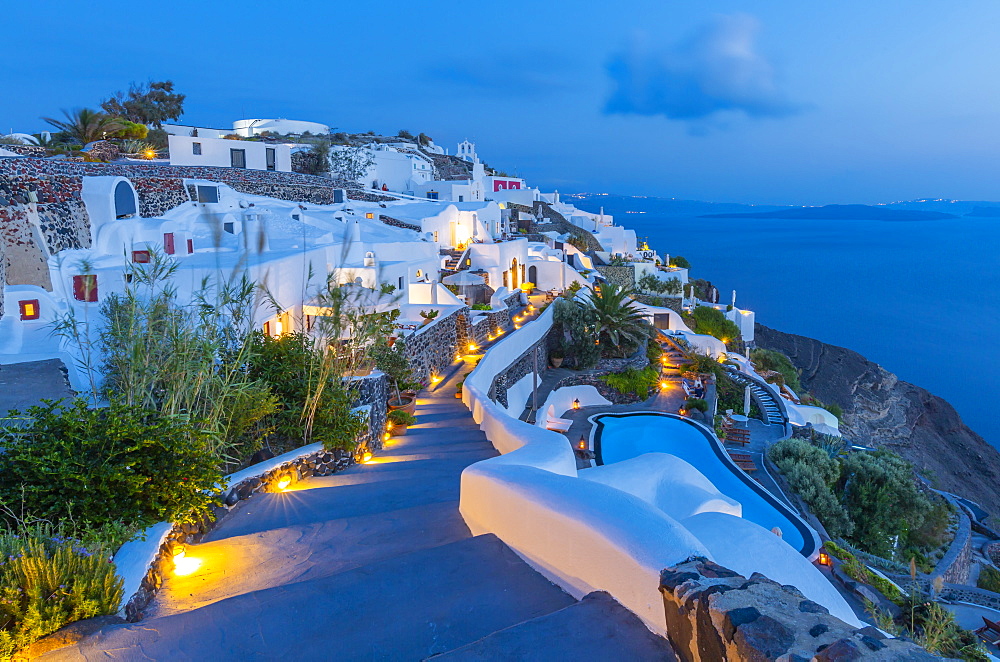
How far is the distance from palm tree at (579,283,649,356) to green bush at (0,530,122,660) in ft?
56.4

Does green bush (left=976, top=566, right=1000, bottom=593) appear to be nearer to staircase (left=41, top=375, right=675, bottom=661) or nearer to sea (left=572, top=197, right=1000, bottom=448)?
staircase (left=41, top=375, right=675, bottom=661)

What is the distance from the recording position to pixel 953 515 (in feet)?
50.1

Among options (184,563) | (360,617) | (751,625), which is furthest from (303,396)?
(751,625)

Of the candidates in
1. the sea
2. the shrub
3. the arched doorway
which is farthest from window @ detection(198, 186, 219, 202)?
the sea

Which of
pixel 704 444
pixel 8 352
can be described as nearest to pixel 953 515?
pixel 704 444

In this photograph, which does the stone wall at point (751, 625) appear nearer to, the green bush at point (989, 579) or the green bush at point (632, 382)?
the green bush at point (989, 579)

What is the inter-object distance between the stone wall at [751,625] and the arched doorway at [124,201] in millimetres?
14788

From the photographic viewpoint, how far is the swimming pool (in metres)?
11.2

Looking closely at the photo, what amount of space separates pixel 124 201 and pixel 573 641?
15.0 meters

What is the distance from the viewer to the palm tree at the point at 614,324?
64.4 feet

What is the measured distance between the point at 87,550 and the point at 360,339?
4182mm

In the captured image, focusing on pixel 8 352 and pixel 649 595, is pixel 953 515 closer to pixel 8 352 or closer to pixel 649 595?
pixel 649 595

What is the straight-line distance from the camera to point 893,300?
251 feet

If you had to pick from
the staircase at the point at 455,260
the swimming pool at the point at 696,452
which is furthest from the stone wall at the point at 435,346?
the staircase at the point at 455,260
